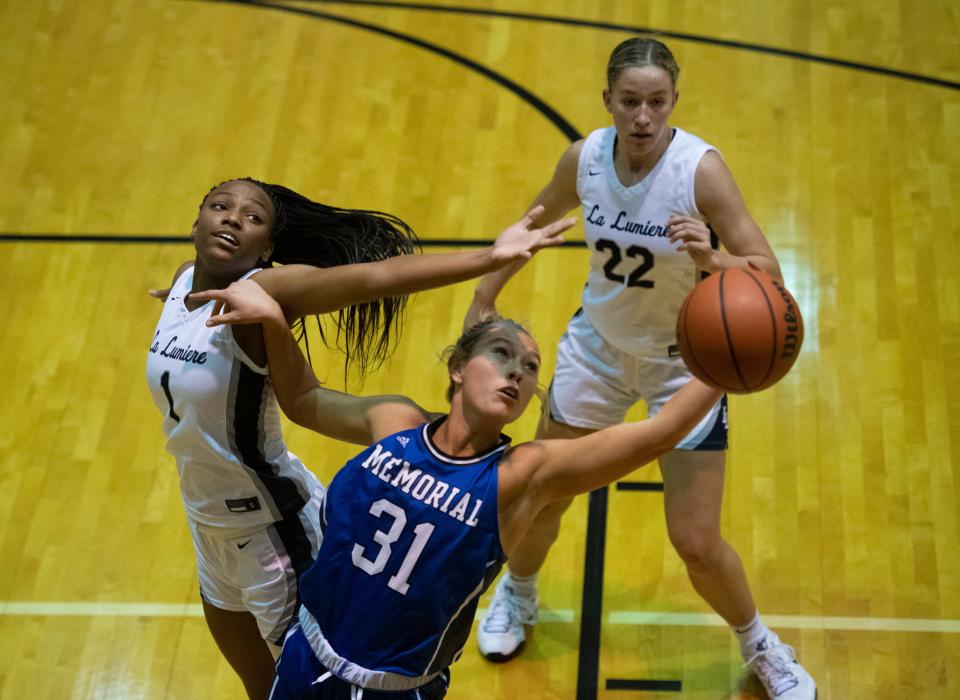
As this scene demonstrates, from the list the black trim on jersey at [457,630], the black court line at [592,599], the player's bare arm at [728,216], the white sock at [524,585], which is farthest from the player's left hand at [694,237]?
the black court line at [592,599]

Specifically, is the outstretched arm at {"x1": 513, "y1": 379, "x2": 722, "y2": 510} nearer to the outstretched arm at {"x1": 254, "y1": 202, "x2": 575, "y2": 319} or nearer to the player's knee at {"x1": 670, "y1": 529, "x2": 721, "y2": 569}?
the outstretched arm at {"x1": 254, "y1": 202, "x2": 575, "y2": 319}

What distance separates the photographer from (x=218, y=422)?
3727 millimetres

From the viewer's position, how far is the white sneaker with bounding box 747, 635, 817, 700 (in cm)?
469

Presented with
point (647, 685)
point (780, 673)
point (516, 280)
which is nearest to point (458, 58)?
point (516, 280)

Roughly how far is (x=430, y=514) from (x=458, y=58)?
5.18m

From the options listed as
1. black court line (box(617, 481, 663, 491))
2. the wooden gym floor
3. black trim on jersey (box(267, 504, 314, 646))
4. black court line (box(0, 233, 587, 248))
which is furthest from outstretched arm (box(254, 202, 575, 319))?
black court line (box(0, 233, 587, 248))

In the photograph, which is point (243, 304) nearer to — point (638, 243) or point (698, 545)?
point (638, 243)

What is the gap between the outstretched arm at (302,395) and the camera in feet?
11.4

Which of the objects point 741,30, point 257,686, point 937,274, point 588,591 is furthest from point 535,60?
point 257,686

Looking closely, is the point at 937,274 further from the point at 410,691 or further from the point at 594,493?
the point at 410,691

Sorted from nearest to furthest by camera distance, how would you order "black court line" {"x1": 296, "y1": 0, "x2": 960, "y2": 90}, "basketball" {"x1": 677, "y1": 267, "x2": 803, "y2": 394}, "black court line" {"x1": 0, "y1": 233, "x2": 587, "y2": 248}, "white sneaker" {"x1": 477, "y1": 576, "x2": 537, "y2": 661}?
"basketball" {"x1": 677, "y1": 267, "x2": 803, "y2": 394} < "white sneaker" {"x1": 477, "y1": 576, "x2": 537, "y2": 661} < "black court line" {"x1": 0, "y1": 233, "x2": 587, "y2": 248} < "black court line" {"x1": 296, "y1": 0, "x2": 960, "y2": 90}

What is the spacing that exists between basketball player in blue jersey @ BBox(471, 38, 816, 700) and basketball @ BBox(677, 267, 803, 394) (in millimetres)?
591

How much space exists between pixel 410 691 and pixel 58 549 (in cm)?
264

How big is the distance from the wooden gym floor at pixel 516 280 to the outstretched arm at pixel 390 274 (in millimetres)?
2005
